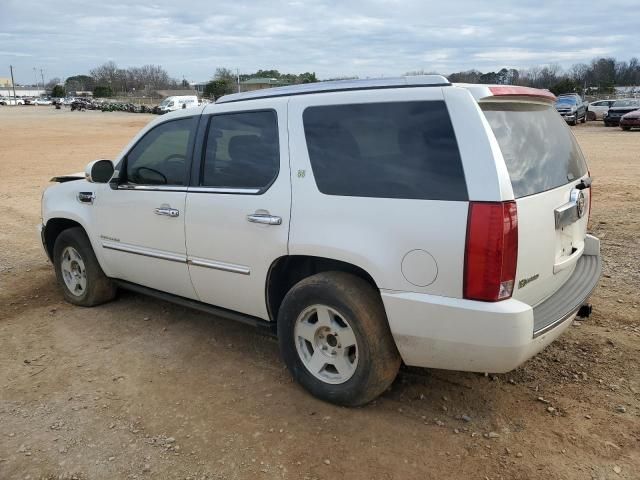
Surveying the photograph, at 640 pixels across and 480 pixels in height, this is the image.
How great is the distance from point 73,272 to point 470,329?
4.02 metres

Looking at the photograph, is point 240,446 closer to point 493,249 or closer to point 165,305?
point 493,249

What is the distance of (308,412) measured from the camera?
3.49 metres

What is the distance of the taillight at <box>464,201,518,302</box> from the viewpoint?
9.12 ft

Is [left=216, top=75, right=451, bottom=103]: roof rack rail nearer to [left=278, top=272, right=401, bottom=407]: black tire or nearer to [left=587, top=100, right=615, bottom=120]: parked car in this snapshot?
Answer: [left=278, top=272, right=401, bottom=407]: black tire

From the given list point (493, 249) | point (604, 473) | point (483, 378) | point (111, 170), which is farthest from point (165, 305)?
point (604, 473)

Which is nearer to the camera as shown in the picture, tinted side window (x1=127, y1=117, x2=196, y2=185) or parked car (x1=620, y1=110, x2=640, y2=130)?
tinted side window (x1=127, y1=117, x2=196, y2=185)

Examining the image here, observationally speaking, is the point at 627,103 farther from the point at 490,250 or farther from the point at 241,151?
the point at 490,250

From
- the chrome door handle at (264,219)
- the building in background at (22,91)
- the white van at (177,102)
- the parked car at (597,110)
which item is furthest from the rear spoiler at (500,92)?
the building in background at (22,91)

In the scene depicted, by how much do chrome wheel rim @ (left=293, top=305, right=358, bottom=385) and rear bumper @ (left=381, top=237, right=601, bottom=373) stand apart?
0.35 m

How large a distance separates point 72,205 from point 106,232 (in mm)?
569

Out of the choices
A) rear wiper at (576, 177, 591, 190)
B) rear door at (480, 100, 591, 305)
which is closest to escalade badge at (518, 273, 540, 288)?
rear door at (480, 100, 591, 305)

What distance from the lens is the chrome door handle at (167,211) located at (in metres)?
4.18

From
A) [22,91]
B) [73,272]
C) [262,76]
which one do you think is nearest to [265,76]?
[262,76]

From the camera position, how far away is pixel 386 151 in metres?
3.19
